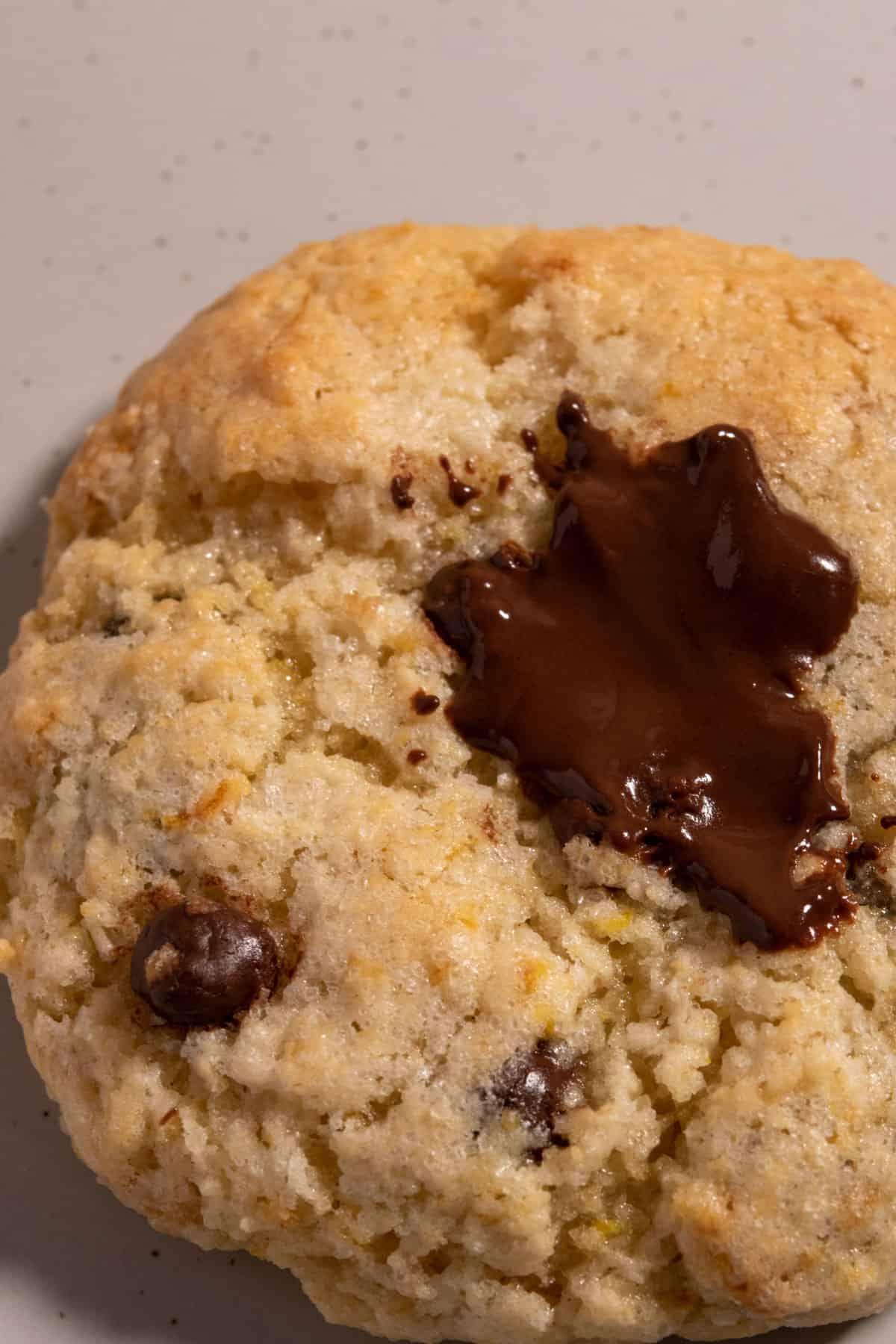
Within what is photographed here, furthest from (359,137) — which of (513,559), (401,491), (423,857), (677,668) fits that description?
(423,857)

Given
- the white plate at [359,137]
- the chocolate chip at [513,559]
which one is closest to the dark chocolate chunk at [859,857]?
the chocolate chip at [513,559]

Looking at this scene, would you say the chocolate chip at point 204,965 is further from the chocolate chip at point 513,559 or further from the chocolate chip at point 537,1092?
the chocolate chip at point 513,559

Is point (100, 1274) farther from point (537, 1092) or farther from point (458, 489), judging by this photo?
point (458, 489)

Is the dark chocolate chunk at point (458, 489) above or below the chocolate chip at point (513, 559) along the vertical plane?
above

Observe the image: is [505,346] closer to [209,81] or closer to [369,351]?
[369,351]

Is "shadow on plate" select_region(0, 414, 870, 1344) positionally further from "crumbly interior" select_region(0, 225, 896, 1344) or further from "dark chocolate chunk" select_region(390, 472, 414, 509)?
"dark chocolate chunk" select_region(390, 472, 414, 509)

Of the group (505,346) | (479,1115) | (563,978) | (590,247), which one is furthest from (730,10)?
(479,1115)

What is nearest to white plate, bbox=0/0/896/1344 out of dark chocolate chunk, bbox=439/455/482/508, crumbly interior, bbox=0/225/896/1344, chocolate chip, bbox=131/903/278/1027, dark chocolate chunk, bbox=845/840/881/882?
crumbly interior, bbox=0/225/896/1344
